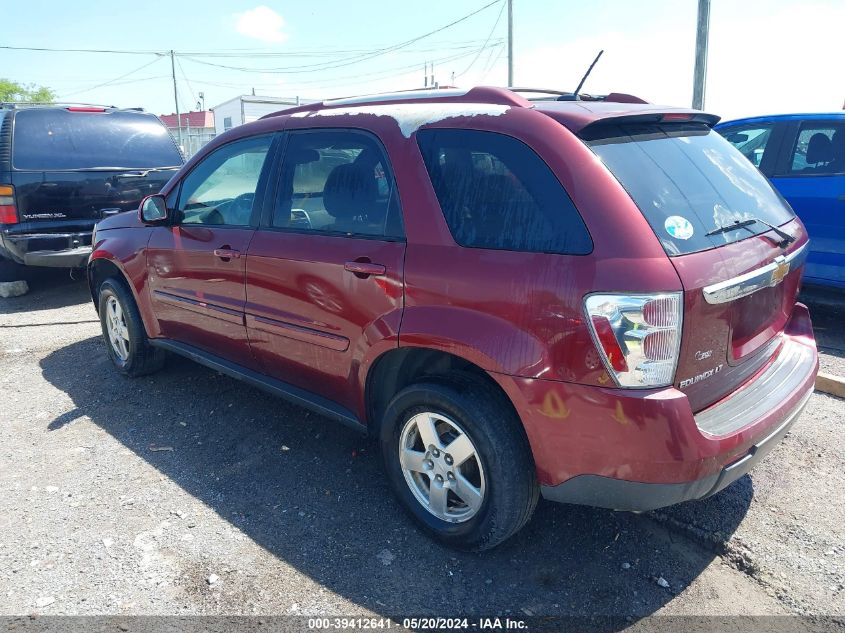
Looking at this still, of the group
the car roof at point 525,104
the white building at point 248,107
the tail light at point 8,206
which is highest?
the white building at point 248,107

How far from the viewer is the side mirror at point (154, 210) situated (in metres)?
4.11

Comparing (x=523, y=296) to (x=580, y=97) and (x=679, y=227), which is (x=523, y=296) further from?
(x=580, y=97)

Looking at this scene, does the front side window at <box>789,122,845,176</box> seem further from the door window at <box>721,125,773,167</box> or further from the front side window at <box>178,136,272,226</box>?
the front side window at <box>178,136,272,226</box>

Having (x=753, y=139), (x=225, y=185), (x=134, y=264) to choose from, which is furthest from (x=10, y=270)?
(x=753, y=139)

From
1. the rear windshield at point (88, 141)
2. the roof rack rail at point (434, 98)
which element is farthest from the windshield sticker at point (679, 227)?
the rear windshield at point (88, 141)

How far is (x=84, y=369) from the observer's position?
5152mm

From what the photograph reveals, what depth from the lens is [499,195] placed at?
2527mm

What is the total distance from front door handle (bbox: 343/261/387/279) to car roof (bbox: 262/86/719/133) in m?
0.75

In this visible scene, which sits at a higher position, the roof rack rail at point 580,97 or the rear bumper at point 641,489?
the roof rack rail at point 580,97

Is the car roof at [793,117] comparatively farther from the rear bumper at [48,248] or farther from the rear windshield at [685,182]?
the rear bumper at [48,248]

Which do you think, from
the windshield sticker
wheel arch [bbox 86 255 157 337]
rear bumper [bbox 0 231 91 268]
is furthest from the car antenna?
rear bumper [bbox 0 231 91 268]

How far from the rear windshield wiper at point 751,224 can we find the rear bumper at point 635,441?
0.65m

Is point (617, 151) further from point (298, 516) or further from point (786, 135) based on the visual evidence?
point (786, 135)

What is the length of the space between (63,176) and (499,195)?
19.6 feet
